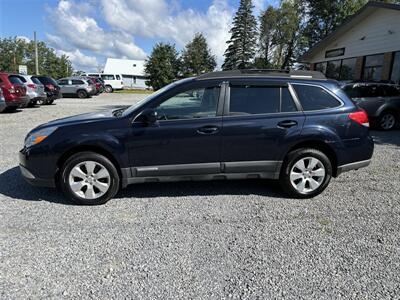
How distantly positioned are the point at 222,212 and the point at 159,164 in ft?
3.43

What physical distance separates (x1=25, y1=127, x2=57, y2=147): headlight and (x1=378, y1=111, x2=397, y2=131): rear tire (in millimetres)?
10009

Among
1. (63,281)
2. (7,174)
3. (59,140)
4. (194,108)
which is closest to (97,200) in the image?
(59,140)

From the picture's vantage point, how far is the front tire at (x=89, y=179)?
3652mm

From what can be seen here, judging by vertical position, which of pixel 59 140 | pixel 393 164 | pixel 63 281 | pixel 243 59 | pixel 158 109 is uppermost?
pixel 243 59

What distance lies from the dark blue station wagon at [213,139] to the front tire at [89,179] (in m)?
0.01

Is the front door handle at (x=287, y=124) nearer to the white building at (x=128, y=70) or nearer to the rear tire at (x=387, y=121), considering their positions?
the rear tire at (x=387, y=121)

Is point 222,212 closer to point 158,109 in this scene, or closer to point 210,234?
point 210,234

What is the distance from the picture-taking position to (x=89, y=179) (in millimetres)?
3703

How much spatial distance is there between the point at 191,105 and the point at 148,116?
62 cm

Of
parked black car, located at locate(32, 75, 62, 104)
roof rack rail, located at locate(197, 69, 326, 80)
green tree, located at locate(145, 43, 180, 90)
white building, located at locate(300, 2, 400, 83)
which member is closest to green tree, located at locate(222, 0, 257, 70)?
green tree, located at locate(145, 43, 180, 90)

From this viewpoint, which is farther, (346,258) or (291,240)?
(291,240)

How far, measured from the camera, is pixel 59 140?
3.60 m

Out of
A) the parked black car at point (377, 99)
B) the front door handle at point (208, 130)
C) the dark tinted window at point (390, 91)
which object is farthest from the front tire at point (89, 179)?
the dark tinted window at point (390, 91)

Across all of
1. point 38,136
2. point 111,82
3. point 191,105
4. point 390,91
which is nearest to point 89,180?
point 38,136
